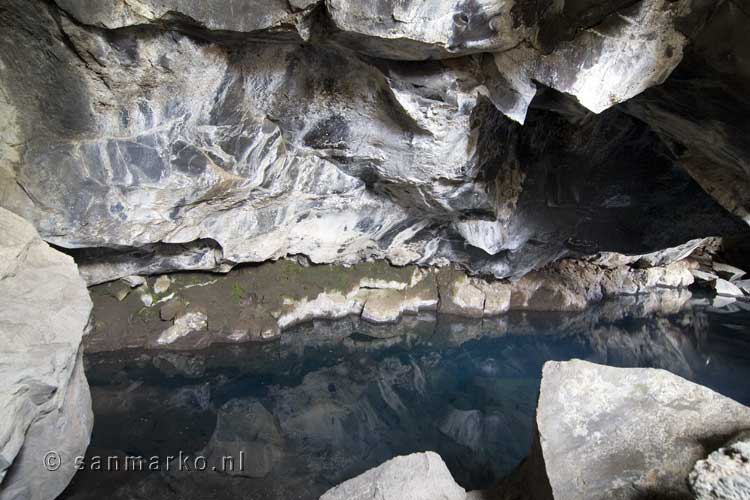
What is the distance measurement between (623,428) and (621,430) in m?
0.02

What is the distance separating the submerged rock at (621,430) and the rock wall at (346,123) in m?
2.64

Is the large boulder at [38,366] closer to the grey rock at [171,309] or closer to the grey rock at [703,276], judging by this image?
the grey rock at [171,309]

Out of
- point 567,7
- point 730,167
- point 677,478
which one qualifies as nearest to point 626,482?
point 677,478

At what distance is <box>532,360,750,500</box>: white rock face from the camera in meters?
3.61

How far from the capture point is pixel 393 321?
11875 millimetres

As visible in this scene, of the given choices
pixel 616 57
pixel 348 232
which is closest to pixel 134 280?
pixel 348 232

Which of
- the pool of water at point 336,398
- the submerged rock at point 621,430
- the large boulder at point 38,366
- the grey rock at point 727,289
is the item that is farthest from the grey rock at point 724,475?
the grey rock at point 727,289

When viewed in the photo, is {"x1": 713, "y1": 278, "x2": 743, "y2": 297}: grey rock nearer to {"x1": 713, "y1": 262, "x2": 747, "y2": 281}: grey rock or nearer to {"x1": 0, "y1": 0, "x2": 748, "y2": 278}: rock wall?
{"x1": 713, "y1": 262, "x2": 747, "y2": 281}: grey rock

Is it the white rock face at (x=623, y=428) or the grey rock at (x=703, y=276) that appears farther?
the grey rock at (x=703, y=276)

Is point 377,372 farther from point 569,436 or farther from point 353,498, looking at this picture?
point 569,436

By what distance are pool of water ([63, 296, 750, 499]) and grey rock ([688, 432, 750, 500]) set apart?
3.57m

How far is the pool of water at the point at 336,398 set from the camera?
5.93 m

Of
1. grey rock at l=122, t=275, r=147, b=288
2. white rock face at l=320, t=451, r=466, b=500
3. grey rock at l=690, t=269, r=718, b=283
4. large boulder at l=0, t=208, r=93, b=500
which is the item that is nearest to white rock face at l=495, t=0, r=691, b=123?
white rock face at l=320, t=451, r=466, b=500

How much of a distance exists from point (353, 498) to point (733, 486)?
294 centimetres
